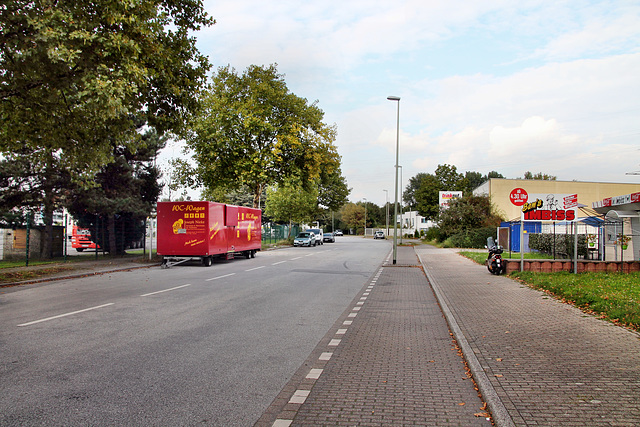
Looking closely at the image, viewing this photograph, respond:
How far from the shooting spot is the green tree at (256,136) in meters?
31.8

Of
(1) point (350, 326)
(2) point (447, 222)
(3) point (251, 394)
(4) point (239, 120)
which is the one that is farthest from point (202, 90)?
(2) point (447, 222)

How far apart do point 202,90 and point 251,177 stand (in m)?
17.7

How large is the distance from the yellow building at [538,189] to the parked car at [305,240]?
18396 millimetres

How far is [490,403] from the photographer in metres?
4.23

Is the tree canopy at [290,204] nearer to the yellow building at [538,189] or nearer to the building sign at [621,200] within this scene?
the yellow building at [538,189]

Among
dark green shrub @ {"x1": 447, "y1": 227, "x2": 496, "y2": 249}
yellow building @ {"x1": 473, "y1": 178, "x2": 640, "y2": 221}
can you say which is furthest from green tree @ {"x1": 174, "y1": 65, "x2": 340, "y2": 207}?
yellow building @ {"x1": 473, "y1": 178, "x2": 640, "y2": 221}

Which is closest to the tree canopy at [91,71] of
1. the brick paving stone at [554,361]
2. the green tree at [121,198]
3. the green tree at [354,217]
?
the green tree at [121,198]

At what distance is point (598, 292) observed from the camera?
421 inches

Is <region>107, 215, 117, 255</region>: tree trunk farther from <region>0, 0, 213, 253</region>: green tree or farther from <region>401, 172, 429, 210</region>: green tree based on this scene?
<region>401, 172, 429, 210</region>: green tree

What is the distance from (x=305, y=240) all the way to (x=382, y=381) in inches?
1662

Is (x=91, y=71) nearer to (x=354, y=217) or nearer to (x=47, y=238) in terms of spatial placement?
(x=47, y=238)

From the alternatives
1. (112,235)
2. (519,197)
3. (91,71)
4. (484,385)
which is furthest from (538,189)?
(484,385)

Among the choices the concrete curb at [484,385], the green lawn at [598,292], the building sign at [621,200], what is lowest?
the concrete curb at [484,385]

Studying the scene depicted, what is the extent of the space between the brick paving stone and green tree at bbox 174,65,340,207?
24.1 meters
